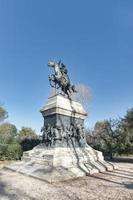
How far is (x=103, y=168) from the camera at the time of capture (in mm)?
10680

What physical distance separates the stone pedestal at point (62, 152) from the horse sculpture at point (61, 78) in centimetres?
96

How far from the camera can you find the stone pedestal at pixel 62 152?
29.3 feet

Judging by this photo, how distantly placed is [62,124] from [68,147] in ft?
4.91

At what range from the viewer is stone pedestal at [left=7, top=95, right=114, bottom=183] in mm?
8930

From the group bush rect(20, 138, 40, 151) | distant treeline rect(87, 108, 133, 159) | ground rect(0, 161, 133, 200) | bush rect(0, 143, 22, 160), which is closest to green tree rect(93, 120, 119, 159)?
distant treeline rect(87, 108, 133, 159)

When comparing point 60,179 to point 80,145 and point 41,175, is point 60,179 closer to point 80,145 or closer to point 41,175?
point 41,175

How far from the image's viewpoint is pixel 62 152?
35.0 feet

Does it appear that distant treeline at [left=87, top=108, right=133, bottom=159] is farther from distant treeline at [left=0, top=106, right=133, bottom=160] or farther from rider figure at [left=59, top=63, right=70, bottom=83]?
rider figure at [left=59, top=63, right=70, bottom=83]

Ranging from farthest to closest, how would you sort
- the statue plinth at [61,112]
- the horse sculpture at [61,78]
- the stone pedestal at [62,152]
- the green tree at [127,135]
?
the green tree at [127,135]
the horse sculpture at [61,78]
the statue plinth at [61,112]
the stone pedestal at [62,152]

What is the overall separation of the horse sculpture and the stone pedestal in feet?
3.16

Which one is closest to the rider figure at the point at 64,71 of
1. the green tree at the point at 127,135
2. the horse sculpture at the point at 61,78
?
the horse sculpture at the point at 61,78

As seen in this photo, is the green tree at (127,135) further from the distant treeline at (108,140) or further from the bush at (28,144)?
the bush at (28,144)

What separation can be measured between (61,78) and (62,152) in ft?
17.9

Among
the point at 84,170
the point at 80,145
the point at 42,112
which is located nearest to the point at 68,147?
the point at 80,145
